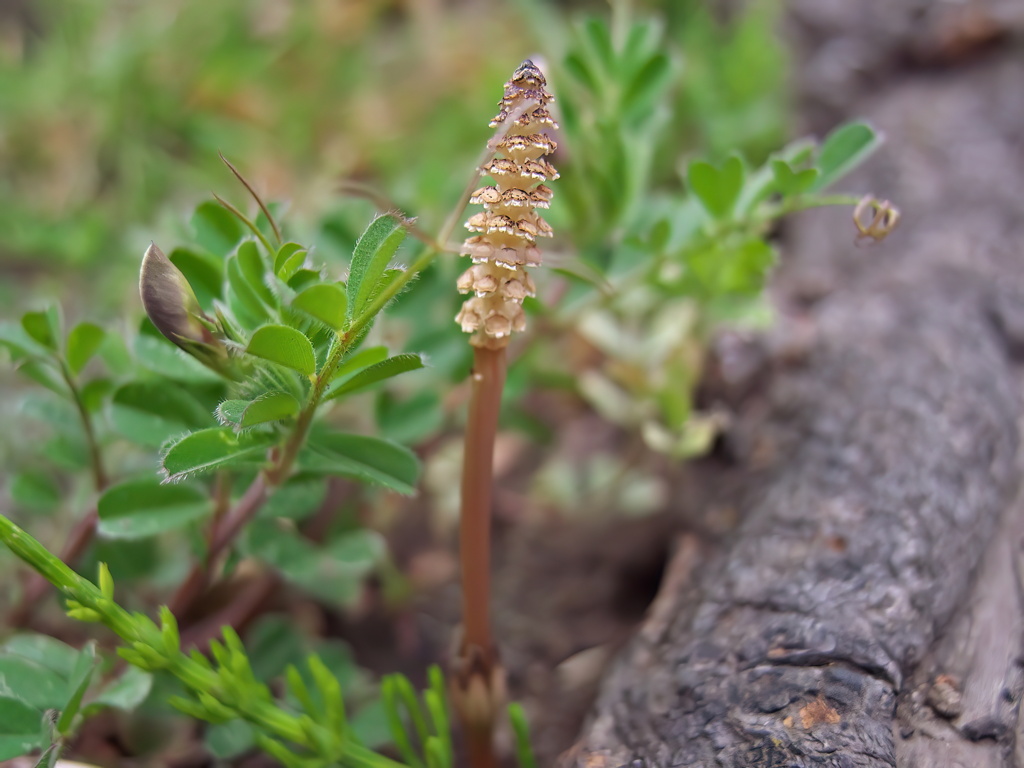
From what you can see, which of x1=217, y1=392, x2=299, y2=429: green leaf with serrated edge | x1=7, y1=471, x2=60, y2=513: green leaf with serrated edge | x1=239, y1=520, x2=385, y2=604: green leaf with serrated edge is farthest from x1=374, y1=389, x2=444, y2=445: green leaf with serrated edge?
x1=7, y1=471, x2=60, y2=513: green leaf with serrated edge

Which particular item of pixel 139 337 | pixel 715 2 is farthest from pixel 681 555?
pixel 715 2

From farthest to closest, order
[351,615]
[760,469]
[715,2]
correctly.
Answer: [715,2] < [351,615] < [760,469]

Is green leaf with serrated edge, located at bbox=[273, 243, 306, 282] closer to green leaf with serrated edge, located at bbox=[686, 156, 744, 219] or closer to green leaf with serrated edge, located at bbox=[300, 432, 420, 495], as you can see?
green leaf with serrated edge, located at bbox=[300, 432, 420, 495]

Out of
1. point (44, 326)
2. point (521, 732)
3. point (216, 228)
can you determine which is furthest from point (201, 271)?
point (521, 732)

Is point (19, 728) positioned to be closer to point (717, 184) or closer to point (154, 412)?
point (154, 412)

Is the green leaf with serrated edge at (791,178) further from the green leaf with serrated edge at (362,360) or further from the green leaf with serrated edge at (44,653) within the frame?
the green leaf with serrated edge at (44,653)

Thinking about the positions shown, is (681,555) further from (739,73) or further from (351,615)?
(739,73)
